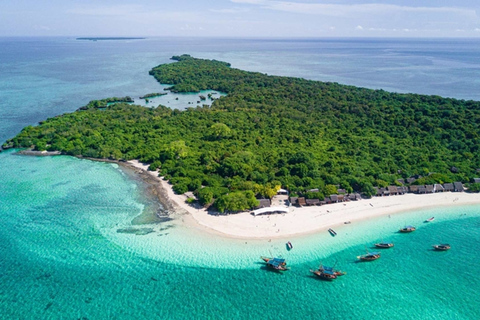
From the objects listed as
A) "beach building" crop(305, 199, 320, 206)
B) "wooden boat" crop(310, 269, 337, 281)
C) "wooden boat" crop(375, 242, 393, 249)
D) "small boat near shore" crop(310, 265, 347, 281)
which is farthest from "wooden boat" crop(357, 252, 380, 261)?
"beach building" crop(305, 199, 320, 206)

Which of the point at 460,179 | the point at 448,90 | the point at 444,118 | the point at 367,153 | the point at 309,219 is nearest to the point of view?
the point at 309,219

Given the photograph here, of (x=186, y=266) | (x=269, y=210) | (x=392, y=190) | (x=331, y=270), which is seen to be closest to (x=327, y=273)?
(x=331, y=270)

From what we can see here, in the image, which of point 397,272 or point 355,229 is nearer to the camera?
point 397,272

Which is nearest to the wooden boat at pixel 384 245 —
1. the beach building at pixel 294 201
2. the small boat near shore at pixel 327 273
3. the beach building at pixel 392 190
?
the small boat near shore at pixel 327 273

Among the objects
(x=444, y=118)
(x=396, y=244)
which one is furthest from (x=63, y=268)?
(x=444, y=118)

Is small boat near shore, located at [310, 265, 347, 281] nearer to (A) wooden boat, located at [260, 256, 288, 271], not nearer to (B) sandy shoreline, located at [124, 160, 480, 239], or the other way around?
(A) wooden boat, located at [260, 256, 288, 271]

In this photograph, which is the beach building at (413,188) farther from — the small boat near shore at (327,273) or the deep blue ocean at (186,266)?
the small boat near shore at (327,273)

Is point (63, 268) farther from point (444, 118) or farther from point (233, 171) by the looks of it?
point (444, 118)
